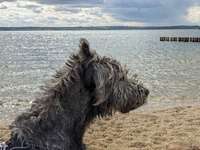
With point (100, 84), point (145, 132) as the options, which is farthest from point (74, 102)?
point (145, 132)

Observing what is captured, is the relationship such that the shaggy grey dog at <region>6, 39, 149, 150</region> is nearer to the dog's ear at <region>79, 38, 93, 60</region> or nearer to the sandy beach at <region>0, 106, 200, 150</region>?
the dog's ear at <region>79, 38, 93, 60</region>

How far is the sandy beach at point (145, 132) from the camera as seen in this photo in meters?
12.7

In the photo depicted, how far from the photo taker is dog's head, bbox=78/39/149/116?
3.53 metres

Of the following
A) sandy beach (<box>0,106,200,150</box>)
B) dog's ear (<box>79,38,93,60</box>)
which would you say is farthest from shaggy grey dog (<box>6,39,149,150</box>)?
sandy beach (<box>0,106,200,150</box>)

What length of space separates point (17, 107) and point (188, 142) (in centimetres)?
1254

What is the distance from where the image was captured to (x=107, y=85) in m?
3.55

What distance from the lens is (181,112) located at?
2016 cm

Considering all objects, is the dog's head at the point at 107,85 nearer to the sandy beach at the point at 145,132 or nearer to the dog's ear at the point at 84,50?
the dog's ear at the point at 84,50

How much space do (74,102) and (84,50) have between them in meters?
0.43

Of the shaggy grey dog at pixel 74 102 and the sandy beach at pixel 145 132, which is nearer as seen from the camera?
the shaggy grey dog at pixel 74 102

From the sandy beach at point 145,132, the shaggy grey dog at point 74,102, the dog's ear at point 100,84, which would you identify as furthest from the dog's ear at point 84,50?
the sandy beach at point 145,132

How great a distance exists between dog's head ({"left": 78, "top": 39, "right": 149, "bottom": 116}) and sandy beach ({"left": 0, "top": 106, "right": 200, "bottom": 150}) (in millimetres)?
7060

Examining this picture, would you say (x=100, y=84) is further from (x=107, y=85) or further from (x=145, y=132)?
(x=145, y=132)

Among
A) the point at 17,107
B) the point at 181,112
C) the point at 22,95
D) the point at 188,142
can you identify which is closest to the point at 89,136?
Answer: the point at 188,142
